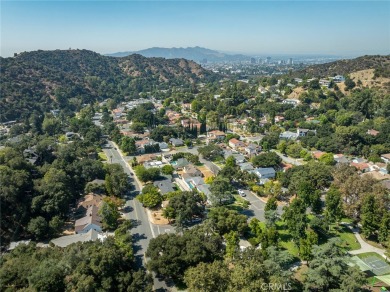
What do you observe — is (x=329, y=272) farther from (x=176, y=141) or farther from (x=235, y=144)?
(x=176, y=141)

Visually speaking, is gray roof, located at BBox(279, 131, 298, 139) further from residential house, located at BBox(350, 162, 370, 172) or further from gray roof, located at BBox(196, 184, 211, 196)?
gray roof, located at BBox(196, 184, 211, 196)

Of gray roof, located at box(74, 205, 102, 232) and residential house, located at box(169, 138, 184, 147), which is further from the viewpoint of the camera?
residential house, located at box(169, 138, 184, 147)

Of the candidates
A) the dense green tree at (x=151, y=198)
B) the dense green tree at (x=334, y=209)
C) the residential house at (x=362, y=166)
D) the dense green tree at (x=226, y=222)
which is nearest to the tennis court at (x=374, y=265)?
the dense green tree at (x=334, y=209)

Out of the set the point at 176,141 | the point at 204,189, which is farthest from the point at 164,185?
the point at 176,141

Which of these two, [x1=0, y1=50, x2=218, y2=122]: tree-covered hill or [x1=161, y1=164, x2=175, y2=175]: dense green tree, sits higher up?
[x1=0, y1=50, x2=218, y2=122]: tree-covered hill

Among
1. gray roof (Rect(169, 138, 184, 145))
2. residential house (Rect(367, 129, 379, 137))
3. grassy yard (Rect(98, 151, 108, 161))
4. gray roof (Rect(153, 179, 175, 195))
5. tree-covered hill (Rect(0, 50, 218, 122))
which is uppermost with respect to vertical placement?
tree-covered hill (Rect(0, 50, 218, 122))

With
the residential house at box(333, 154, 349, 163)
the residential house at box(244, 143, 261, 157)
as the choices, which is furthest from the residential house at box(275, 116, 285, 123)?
the residential house at box(333, 154, 349, 163)

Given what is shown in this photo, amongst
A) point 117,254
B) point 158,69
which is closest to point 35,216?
point 117,254

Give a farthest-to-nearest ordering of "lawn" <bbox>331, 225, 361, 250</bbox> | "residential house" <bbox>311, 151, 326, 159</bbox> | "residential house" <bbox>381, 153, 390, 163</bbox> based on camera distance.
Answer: "residential house" <bbox>311, 151, 326, 159</bbox> → "residential house" <bbox>381, 153, 390, 163</bbox> → "lawn" <bbox>331, 225, 361, 250</bbox>
